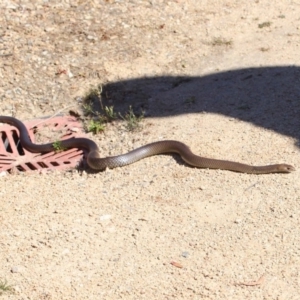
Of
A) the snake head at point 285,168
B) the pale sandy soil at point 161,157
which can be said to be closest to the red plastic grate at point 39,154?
the pale sandy soil at point 161,157

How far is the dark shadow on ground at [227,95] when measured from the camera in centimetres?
783

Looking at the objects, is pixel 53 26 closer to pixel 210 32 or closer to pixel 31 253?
pixel 210 32

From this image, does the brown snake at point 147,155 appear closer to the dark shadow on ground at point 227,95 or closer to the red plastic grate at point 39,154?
the red plastic grate at point 39,154

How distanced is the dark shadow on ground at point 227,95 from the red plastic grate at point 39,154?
625 mm

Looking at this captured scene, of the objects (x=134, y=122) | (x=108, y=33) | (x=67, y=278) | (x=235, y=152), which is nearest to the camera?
(x=67, y=278)

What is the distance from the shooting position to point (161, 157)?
290 inches

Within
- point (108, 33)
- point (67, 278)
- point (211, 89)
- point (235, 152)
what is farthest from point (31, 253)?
point (108, 33)

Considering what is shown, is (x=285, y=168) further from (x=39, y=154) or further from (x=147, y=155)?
(x=39, y=154)

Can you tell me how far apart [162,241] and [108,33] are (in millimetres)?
4789

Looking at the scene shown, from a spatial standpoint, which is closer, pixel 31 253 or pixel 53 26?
pixel 31 253

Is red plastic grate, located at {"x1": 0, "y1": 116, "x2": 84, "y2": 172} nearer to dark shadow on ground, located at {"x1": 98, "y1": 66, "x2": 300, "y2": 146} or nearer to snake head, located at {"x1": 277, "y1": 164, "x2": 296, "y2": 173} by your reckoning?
dark shadow on ground, located at {"x1": 98, "y1": 66, "x2": 300, "y2": 146}

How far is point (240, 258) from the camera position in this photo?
5512mm

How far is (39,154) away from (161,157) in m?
1.39

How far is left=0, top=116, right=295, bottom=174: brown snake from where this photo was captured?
22.0 feet
